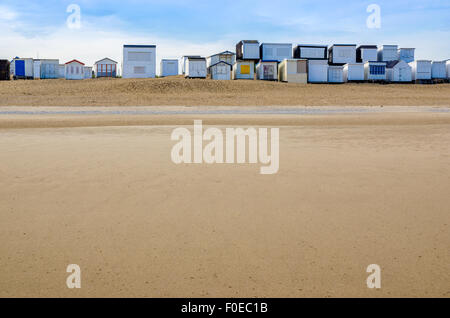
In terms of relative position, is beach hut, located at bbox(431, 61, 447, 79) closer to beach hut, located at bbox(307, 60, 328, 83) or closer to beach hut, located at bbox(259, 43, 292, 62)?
beach hut, located at bbox(307, 60, 328, 83)

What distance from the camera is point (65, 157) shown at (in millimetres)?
6930

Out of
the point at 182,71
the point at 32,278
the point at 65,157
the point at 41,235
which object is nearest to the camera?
the point at 32,278

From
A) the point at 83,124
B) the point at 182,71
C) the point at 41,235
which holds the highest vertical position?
the point at 182,71

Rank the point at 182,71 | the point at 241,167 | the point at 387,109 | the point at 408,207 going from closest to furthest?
Result: 1. the point at 408,207
2. the point at 241,167
3. the point at 387,109
4. the point at 182,71

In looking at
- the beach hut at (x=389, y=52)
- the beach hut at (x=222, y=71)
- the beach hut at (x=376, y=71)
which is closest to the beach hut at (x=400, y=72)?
the beach hut at (x=376, y=71)

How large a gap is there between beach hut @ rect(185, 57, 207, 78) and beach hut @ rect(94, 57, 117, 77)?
9.61 m

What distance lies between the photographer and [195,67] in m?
39.4

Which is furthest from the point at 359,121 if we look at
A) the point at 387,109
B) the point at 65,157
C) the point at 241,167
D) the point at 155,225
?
the point at 155,225

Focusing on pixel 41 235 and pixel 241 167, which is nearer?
pixel 41 235

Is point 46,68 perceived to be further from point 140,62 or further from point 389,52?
point 389,52

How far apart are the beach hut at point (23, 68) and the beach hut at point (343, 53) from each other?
112 feet

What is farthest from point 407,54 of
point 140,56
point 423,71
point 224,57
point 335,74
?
point 140,56

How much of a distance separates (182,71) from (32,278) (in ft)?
149

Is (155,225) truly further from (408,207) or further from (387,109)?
(387,109)
